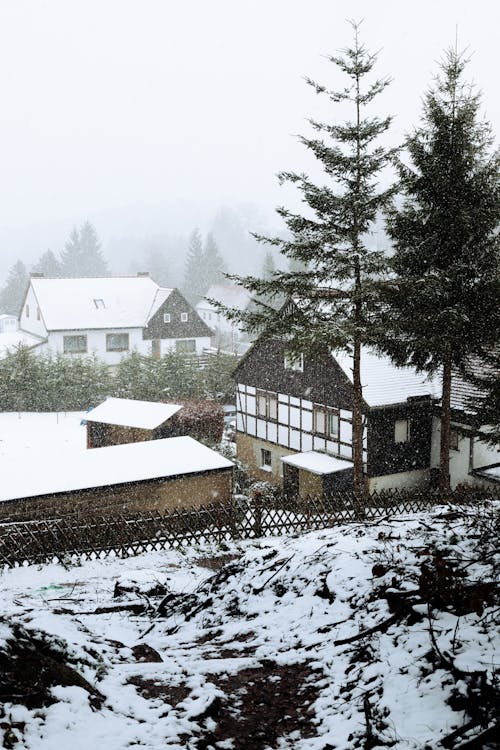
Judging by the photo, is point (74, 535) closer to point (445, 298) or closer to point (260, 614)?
point (260, 614)

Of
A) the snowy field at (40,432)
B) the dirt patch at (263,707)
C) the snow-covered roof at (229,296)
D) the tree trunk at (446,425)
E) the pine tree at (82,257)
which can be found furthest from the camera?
the pine tree at (82,257)

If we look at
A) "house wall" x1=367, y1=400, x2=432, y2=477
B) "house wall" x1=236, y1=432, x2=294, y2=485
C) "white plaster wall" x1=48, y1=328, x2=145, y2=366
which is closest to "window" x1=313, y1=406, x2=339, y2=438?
"house wall" x1=367, y1=400, x2=432, y2=477

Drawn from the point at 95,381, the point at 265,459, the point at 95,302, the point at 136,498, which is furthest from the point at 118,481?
the point at 95,302

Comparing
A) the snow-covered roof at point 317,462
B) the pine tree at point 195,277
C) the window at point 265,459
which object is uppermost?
the pine tree at point 195,277

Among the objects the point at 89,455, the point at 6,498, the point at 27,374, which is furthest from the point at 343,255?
the point at 27,374

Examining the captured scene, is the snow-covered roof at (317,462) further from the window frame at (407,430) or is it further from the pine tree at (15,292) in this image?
the pine tree at (15,292)

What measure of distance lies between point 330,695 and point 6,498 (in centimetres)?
1240

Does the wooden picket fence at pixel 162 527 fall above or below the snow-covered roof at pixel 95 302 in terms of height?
below

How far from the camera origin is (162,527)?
589 inches

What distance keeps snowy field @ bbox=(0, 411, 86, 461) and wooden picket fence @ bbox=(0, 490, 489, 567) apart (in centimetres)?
1479

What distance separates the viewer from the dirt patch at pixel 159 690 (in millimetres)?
4906

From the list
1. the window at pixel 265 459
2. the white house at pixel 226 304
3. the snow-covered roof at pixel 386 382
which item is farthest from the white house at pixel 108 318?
the snow-covered roof at pixel 386 382

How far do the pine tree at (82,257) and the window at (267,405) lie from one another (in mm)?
99343

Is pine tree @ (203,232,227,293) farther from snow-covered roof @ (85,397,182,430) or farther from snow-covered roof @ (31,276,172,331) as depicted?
snow-covered roof @ (85,397,182,430)
